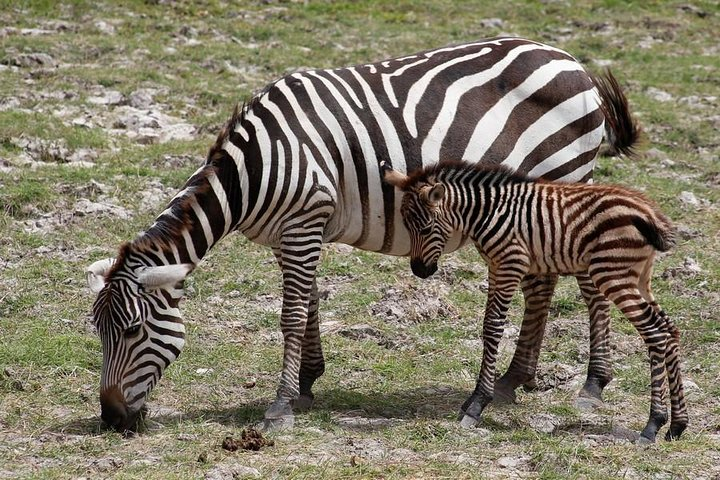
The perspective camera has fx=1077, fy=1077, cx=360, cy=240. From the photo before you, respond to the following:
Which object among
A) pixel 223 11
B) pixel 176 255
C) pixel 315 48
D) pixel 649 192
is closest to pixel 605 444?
pixel 176 255

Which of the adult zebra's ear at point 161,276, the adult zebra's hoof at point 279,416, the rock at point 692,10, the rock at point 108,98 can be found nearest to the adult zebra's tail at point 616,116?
the adult zebra's hoof at point 279,416

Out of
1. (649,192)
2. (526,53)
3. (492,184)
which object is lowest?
(649,192)

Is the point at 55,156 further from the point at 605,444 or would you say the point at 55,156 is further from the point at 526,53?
the point at 605,444

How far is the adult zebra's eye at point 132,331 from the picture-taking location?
708 cm

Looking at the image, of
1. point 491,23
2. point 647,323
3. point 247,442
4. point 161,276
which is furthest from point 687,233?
point 491,23

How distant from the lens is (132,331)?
7.11m

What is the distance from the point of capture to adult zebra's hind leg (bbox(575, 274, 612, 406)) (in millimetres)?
8148

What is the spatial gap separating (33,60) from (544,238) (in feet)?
31.2

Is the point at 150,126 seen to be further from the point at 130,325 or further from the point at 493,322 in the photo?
the point at 493,322

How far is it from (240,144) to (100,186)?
13.6ft

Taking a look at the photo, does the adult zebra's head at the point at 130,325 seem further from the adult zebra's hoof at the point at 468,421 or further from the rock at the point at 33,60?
the rock at the point at 33,60

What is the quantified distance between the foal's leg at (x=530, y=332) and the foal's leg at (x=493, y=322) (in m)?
0.75

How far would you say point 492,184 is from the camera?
25.6 ft

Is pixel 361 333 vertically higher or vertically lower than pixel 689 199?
lower
